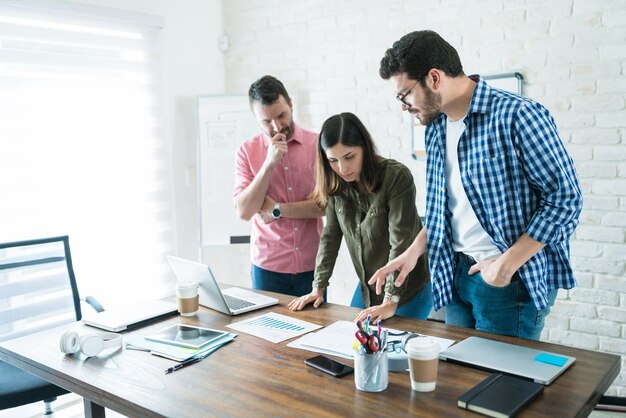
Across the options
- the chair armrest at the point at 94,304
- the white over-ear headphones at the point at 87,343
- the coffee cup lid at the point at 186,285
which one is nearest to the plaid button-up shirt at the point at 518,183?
the coffee cup lid at the point at 186,285

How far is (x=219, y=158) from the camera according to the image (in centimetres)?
375

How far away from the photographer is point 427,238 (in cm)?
177

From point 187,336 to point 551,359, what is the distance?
1.01m

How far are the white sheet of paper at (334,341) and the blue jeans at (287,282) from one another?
71 centimetres

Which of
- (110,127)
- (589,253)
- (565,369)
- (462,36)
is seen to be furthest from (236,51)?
(565,369)

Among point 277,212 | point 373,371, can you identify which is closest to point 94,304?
point 277,212

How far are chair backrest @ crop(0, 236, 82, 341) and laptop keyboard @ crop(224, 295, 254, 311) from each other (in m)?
0.86

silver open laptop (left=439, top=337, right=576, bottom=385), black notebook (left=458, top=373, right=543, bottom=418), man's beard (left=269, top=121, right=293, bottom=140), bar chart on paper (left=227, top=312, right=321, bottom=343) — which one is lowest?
bar chart on paper (left=227, top=312, right=321, bottom=343)

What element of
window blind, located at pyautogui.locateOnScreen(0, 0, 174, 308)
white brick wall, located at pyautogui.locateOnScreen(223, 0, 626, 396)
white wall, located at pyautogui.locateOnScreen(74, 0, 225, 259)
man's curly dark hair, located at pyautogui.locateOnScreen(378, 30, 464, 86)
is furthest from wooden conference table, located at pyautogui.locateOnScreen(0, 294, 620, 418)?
white wall, located at pyautogui.locateOnScreen(74, 0, 225, 259)

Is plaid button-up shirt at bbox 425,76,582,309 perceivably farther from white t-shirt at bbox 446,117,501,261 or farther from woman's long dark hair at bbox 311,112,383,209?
woman's long dark hair at bbox 311,112,383,209

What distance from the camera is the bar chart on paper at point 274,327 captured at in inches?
67.8

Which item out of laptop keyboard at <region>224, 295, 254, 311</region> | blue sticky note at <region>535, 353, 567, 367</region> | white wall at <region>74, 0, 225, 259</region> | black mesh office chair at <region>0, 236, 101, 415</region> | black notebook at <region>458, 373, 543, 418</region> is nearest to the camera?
black notebook at <region>458, 373, 543, 418</region>

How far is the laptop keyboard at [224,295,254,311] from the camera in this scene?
2.02m

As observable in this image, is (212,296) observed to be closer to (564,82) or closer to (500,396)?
(500,396)
